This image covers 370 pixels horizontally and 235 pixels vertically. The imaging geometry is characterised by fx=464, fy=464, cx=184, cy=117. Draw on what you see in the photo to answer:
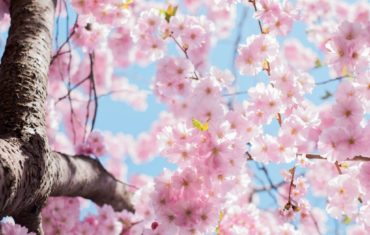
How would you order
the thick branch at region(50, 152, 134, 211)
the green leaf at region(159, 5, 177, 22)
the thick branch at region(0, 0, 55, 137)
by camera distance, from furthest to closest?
1. the green leaf at region(159, 5, 177, 22)
2. the thick branch at region(50, 152, 134, 211)
3. the thick branch at region(0, 0, 55, 137)

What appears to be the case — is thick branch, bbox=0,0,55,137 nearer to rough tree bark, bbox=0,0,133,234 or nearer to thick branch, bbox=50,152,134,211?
rough tree bark, bbox=0,0,133,234

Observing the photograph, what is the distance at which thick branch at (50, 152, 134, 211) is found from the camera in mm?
2086

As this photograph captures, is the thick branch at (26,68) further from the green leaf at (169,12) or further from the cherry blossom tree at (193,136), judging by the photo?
the green leaf at (169,12)

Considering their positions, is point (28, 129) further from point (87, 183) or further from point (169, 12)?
point (169, 12)

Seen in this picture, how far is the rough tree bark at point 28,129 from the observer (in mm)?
1490

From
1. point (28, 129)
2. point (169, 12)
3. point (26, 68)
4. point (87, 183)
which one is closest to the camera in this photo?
point (28, 129)

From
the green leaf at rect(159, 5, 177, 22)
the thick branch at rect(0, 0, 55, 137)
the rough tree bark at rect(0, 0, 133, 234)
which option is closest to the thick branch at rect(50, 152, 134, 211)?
the rough tree bark at rect(0, 0, 133, 234)

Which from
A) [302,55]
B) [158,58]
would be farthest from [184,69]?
[302,55]

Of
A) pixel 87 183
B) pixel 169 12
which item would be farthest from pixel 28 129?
pixel 169 12

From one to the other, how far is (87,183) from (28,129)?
0.95 metres

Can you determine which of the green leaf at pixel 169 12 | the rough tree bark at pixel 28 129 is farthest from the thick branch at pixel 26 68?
A: the green leaf at pixel 169 12

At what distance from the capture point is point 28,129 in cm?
164

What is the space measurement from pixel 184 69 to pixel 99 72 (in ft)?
9.99

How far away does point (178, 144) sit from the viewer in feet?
7.38
